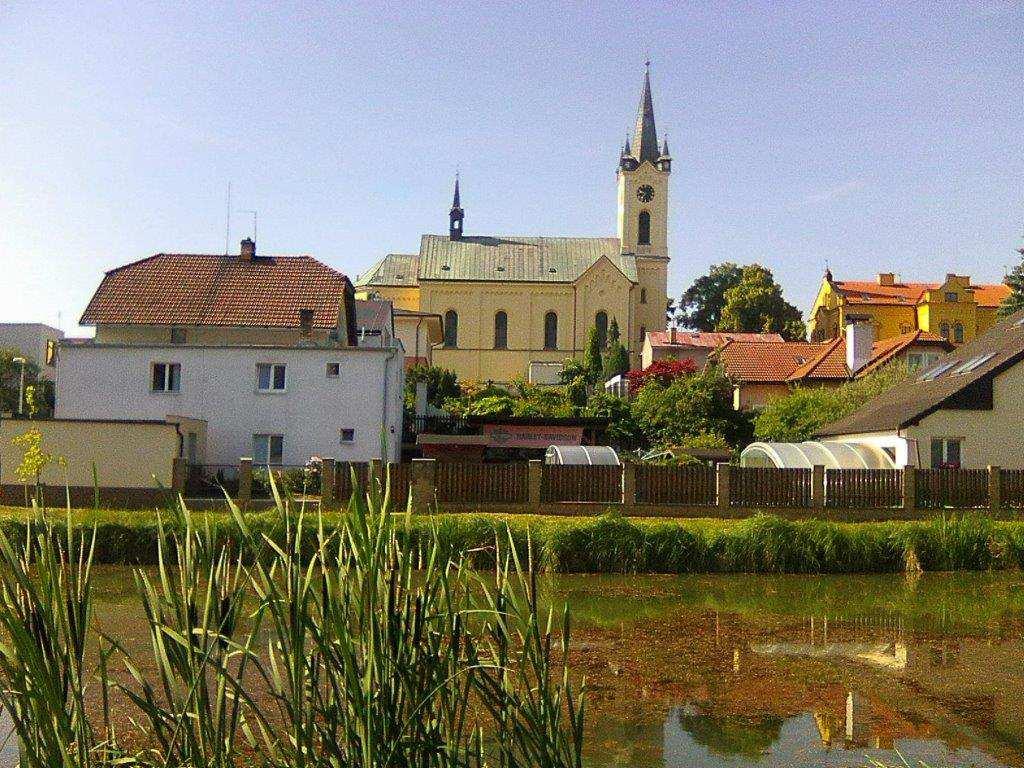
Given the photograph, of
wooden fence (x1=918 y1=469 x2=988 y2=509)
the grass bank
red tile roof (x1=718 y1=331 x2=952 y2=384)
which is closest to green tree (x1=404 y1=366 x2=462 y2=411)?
red tile roof (x1=718 y1=331 x2=952 y2=384)

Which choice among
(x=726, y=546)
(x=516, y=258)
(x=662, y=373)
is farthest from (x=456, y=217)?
(x=726, y=546)

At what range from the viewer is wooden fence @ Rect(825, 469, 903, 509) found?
27781 mm

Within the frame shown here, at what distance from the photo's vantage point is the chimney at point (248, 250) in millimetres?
42469

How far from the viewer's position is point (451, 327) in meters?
87.1

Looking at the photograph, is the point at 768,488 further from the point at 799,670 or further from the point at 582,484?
the point at 799,670

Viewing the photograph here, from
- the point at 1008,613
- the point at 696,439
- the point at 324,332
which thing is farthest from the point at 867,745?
the point at 696,439

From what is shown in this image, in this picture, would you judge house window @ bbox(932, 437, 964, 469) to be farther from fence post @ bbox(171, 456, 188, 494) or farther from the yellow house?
the yellow house

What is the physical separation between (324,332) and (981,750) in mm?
31696

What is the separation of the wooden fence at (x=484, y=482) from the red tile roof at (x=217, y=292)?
42.3ft

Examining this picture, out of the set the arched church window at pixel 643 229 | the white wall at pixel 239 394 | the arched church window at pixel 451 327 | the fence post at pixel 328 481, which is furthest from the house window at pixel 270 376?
the arched church window at pixel 643 229

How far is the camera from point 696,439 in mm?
43969

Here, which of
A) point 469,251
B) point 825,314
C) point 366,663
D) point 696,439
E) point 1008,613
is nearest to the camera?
point 366,663

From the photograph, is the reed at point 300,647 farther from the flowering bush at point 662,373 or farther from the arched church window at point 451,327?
the arched church window at point 451,327

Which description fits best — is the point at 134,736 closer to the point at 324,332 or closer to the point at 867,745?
the point at 867,745
